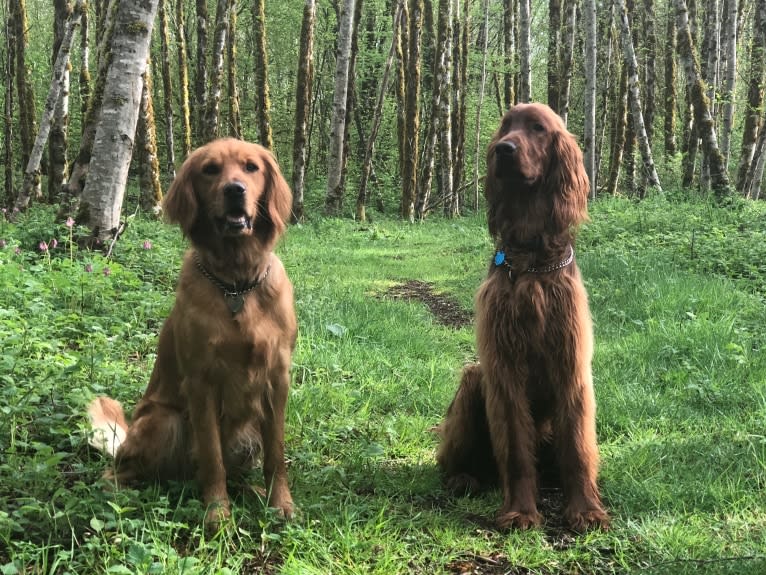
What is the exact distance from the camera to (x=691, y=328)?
471 cm

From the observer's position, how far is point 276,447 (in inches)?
105

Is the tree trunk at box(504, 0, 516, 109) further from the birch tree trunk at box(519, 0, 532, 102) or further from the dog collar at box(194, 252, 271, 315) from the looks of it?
the dog collar at box(194, 252, 271, 315)

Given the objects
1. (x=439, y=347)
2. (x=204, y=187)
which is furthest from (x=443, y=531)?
(x=439, y=347)

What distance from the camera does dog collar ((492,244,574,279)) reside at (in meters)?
2.75

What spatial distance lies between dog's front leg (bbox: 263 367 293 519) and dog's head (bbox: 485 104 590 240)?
1.31 metres

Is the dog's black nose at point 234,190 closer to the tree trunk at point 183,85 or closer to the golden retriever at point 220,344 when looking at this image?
the golden retriever at point 220,344

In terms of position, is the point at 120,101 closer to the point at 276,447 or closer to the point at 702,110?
the point at 276,447

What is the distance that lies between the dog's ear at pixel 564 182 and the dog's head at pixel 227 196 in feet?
4.12

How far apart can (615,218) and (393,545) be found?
9098 mm

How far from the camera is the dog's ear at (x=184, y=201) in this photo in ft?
8.33

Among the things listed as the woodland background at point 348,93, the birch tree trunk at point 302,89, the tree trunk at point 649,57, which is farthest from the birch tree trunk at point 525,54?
the birch tree trunk at point 302,89

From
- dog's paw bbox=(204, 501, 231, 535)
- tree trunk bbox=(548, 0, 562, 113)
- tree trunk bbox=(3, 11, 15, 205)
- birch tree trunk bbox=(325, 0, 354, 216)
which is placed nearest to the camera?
dog's paw bbox=(204, 501, 231, 535)

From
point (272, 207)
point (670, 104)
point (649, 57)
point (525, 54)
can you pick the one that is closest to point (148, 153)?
point (525, 54)

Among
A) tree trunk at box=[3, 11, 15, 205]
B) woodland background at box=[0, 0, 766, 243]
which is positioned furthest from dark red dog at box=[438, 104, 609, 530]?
tree trunk at box=[3, 11, 15, 205]
